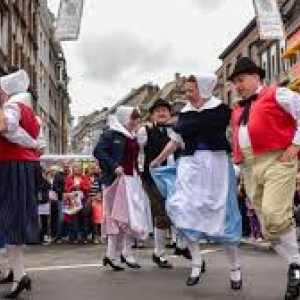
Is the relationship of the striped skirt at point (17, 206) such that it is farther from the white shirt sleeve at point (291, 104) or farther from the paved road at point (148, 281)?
the white shirt sleeve at point (291, 104)

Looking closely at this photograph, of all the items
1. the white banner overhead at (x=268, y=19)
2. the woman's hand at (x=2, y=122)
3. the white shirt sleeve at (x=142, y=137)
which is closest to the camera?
the woman's hand at (x=2, y=122)

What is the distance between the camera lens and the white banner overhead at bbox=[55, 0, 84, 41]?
19406 mm

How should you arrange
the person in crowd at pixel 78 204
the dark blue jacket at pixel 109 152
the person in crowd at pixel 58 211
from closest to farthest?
the dark blue jacket at pixel 109 152, the person in crowd at pixel 78 204, the person in crowd at pixel 58 211

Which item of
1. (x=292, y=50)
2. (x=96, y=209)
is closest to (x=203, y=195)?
(x=96, y=209)

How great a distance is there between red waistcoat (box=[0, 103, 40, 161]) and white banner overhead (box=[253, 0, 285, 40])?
1394cm

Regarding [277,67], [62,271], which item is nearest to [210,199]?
[62,271]

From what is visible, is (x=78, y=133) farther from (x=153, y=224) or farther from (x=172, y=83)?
(x=153, y=224)

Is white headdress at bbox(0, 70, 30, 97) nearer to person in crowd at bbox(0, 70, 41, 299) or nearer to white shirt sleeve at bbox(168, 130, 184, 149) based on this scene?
person in crowd at bbox(0, 70, 41, 299)

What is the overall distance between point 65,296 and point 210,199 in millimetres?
1566

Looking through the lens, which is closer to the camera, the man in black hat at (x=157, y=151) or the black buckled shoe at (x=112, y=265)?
the black buckled shoe at (x=112, y=265)

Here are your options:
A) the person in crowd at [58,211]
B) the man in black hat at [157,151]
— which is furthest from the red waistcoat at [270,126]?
the person in crowd at [58,211]

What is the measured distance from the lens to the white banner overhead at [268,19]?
20.7m

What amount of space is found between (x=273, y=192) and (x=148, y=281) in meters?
2.04

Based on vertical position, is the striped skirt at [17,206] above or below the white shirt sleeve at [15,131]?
below
